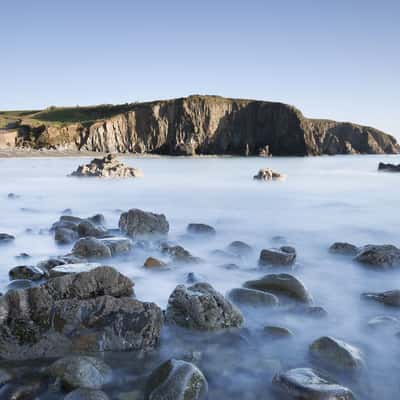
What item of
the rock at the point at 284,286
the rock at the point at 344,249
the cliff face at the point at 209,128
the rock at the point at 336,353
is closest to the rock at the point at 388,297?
the rock at the point at 284,286

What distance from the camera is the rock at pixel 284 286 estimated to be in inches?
131

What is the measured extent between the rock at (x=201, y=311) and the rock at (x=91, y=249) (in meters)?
1.71

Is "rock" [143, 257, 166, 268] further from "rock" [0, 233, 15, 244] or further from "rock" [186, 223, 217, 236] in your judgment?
"rock" [0, 233, 15, 244]

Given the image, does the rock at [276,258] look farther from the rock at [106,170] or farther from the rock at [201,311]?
the rock at [106,170]

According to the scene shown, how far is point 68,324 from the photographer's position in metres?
2.52

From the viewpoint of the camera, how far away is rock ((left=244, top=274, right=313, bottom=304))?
10.9 ft

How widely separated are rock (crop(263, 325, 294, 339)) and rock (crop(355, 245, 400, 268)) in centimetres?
203

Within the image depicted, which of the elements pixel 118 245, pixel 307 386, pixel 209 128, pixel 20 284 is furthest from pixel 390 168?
pixel 209 128

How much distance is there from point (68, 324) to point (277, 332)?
1452 millimetres

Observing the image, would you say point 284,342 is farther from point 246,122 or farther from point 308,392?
point 246,122

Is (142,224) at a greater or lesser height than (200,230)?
greater

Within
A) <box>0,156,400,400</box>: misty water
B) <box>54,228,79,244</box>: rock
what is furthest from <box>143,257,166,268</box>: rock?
<box>54,228,79,244</box>: rock

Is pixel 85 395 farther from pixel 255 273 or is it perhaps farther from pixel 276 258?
pixel 276 258

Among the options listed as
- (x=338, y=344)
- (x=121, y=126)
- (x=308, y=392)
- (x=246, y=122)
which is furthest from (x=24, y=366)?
(x=246, y=122)
